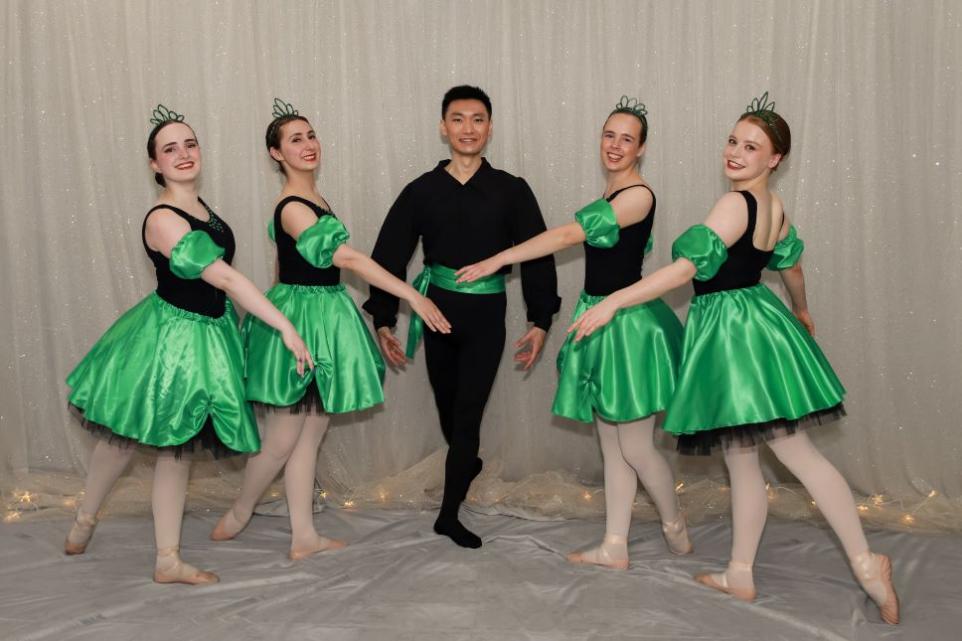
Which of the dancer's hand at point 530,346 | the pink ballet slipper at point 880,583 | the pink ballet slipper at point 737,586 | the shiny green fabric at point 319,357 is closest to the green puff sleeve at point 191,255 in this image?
the shiny green fabric at point 319,357

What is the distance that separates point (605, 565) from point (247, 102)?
2383 mm

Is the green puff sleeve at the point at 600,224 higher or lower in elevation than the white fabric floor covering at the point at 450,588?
higher

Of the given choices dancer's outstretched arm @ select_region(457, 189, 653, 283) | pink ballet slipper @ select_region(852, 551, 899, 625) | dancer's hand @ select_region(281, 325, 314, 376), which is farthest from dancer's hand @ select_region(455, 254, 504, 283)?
pink ballet slipper @ select_region(852, 551, 899, 625)

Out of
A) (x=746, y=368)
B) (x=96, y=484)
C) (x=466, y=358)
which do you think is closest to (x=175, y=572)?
(x=96, y=484)

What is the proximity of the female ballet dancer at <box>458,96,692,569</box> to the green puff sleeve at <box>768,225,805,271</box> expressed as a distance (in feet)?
1.33

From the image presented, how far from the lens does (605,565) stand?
3.40m

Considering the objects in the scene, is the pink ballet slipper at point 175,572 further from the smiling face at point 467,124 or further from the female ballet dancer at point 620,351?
the smiling face at point 467,124

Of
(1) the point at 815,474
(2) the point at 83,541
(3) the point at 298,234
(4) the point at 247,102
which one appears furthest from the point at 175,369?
(1) the point at 815,474

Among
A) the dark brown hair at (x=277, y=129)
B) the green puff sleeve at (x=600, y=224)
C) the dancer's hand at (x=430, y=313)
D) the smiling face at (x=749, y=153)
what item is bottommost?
the dancer's hand at (x=430, y=313)

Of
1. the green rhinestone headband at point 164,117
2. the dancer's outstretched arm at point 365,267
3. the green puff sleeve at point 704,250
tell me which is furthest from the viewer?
the dancer's outstretched arm at point 365,267

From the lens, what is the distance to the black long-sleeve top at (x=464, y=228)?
3600 millimetres

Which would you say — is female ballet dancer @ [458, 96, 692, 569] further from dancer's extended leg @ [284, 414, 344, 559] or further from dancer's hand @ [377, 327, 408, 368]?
dancer's extended leg @ [284, 414, 344, 559]

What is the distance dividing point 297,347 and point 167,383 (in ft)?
1.41

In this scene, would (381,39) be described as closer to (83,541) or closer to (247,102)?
(247,102)
